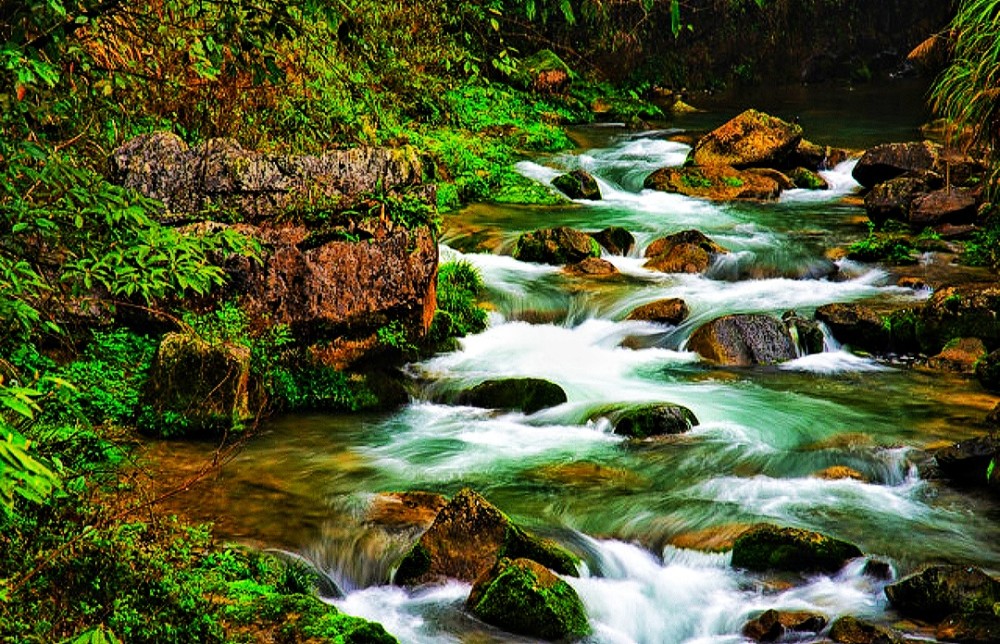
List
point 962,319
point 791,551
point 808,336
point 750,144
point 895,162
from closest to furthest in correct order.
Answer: point 791,551, point 962,319, point 808,336, point 895,162, point 750,144

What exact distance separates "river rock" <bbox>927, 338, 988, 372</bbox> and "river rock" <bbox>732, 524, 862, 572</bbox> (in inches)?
149

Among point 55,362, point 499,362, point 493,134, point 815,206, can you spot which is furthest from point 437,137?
point 55,362

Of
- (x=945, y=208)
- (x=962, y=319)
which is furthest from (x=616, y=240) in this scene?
(x=962, y=319)

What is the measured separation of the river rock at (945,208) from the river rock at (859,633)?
885 cm

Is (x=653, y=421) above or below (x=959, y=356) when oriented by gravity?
below

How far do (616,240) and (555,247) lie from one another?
1011 millimetres

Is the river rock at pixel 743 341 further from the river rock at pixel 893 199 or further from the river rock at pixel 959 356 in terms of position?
the river rock at pixel 893 199

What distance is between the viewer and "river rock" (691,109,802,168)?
54.3 ft

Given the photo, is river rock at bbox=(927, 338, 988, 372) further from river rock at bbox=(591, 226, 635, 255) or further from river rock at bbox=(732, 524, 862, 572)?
river rock at bbox=(591, 226, 635, 255)

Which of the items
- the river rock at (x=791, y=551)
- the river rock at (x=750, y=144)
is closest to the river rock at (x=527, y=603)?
the river rock at (x=791, y=551)

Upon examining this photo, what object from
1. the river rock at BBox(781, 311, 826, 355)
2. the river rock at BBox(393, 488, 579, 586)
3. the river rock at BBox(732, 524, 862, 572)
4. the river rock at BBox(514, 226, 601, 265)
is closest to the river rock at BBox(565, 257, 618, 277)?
the river rock at BBox(514, 226, 601, 265)

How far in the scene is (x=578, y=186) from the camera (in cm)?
1555

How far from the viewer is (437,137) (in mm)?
16344

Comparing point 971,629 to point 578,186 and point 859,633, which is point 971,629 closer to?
point 859,633
